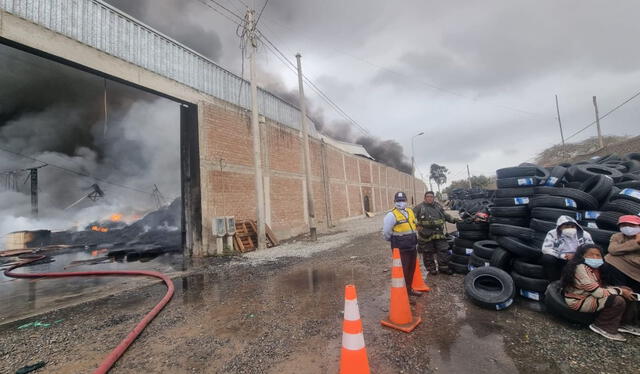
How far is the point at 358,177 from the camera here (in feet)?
84.6

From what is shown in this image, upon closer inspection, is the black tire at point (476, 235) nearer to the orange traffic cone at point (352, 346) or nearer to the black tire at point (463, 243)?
the black tire at point (463, 243)

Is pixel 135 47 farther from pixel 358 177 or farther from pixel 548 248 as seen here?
pixel 358 177

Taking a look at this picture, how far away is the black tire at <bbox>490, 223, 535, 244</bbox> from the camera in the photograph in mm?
4020

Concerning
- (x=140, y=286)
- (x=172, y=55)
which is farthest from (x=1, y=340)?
(x=172, y=55)

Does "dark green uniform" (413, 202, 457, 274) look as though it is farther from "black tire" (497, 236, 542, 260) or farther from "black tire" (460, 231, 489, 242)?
"black tire" (497, 236, 542, 260)

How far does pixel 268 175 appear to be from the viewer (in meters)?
13.4

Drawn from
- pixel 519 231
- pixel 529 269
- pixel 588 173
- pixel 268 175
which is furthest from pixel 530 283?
pixel 268 175

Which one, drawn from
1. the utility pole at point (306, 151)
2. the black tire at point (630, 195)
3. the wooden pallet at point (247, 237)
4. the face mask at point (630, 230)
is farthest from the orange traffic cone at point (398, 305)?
the utility pole at point (306, 151)

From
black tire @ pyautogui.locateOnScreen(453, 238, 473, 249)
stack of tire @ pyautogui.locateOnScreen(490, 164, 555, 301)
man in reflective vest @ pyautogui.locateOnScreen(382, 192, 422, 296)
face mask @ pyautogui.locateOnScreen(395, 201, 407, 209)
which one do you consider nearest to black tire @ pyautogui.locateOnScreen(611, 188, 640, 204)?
stack of tire @ pyautogui.locateOnScreen(490, 164, 555, 301)

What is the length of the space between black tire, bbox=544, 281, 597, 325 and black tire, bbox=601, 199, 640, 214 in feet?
4.72

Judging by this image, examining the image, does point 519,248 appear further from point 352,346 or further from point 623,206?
point 352,346

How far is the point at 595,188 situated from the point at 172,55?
12.8 meters

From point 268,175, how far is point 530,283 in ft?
37.6

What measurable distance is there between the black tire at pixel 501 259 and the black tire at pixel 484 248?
Result: 21cm
